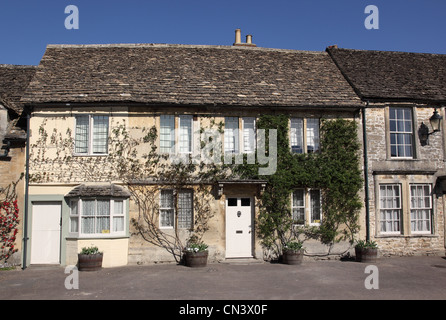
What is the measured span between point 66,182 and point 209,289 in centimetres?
729

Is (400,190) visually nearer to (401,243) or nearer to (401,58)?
(401,243)

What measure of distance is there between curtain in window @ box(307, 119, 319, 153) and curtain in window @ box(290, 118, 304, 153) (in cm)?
29

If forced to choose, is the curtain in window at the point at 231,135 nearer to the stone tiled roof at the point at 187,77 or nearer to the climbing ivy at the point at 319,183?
the stone tiled roof at the point at 187,77

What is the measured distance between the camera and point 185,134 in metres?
15.3

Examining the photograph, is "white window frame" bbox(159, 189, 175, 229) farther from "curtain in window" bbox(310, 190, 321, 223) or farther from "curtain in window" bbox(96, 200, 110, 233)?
"curtain in window" bbox(310, 190, 321, 223)

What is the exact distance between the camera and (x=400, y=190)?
52.7ft

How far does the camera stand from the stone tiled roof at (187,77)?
1527cm

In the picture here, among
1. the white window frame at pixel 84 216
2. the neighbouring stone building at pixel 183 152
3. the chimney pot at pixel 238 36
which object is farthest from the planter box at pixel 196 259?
the chimney pot at pixel 238 36

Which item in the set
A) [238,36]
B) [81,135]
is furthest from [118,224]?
[238,36]

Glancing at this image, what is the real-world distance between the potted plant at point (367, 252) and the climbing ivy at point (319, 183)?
66cm

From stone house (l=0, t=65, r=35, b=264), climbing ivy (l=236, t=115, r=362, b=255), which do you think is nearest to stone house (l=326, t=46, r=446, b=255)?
climbing ivy (l=236, t=115, r=362, b=255)

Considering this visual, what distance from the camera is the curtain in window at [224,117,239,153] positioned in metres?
15.4

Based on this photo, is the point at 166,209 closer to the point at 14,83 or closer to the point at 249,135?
the point at 249,135

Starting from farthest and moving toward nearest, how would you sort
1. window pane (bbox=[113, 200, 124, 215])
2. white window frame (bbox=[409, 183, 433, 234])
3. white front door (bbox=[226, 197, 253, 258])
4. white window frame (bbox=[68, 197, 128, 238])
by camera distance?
white window frame (bbox=[409, 183, 433, 234])
white front door (bbox=[226, 197, 253, 258])
window pane (bbox=[113, 200, 124, 215])
white window frame (bbox=[68, 197, 128, 238])
